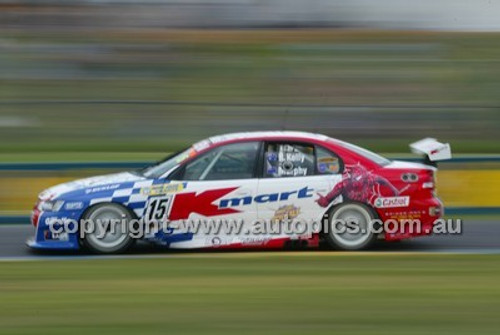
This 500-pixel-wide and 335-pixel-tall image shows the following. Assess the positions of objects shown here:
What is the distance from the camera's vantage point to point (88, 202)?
10.3 meters

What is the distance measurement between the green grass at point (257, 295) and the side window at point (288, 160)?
0.84m

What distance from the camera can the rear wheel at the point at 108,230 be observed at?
33.7ft

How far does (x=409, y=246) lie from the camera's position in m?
11.1

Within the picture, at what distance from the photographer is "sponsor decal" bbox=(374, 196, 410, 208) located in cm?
1043

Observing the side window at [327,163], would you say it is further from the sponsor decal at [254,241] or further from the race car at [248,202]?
the sponsor decal at [254,241]

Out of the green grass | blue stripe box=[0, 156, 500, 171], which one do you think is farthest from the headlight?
blue stripe box=[0, 156, 500, 171]

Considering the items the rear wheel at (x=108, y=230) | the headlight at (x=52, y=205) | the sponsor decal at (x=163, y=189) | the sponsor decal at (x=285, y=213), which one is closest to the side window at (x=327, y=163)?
the sponsor decal at (x=285, y=213)

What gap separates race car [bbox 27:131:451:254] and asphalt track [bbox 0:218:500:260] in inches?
9.0

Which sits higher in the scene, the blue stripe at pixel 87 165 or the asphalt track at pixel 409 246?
the blue stripe at pixel 87 165

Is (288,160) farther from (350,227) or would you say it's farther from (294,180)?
(350,227)

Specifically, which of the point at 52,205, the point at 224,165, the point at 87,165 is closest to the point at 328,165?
the point at 224,165

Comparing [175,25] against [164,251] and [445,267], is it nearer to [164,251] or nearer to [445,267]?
[164,251]

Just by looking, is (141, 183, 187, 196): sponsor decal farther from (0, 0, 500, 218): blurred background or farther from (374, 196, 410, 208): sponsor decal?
(0, 0, 500, 218): blurred background

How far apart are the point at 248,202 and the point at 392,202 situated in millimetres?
1490
